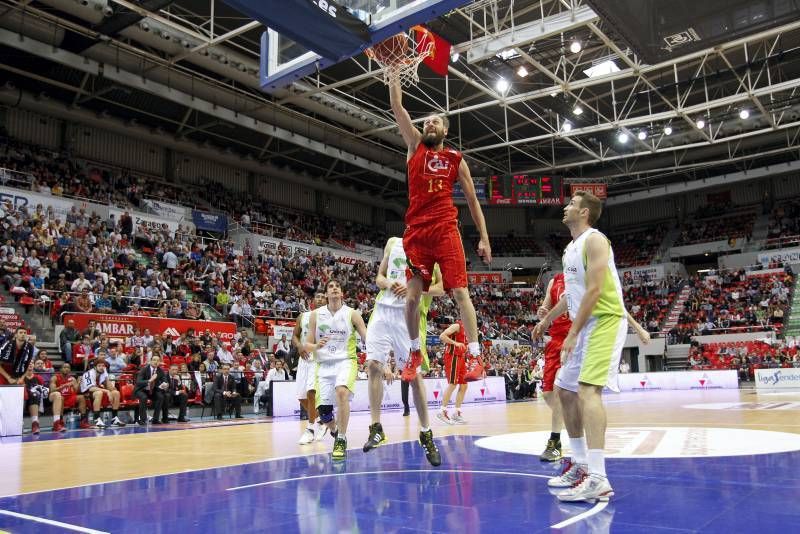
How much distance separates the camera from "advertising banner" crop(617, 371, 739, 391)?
25.6m

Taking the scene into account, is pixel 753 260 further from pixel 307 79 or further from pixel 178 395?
pixel 178 395

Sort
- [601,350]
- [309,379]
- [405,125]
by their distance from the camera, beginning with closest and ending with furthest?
[601,350] → [405,125] → [309,379]

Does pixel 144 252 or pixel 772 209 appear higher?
pixel 772 209

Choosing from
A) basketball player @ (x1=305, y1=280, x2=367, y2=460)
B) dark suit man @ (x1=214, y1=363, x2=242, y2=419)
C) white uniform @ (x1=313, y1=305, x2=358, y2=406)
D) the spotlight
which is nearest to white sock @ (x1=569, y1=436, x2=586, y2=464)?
basketball player @ (x1=305, y1=280, x2=367, y2=460)

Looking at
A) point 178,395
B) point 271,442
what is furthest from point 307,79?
point 271,442

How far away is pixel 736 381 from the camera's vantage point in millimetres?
25344

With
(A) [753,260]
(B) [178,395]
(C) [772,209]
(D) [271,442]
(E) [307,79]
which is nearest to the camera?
(D) [271,442]

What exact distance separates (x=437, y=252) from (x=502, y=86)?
65.2ft

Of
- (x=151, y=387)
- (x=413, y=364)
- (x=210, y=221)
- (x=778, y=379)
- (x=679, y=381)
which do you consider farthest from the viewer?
(x=210, y=221)

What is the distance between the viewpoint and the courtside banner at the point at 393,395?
16.4 meters

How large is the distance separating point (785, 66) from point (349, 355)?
27.4m

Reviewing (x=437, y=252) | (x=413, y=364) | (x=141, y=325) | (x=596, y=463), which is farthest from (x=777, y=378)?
(x=596, y=463)

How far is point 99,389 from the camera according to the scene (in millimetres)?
13352

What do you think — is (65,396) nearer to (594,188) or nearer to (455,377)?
(455,377)
